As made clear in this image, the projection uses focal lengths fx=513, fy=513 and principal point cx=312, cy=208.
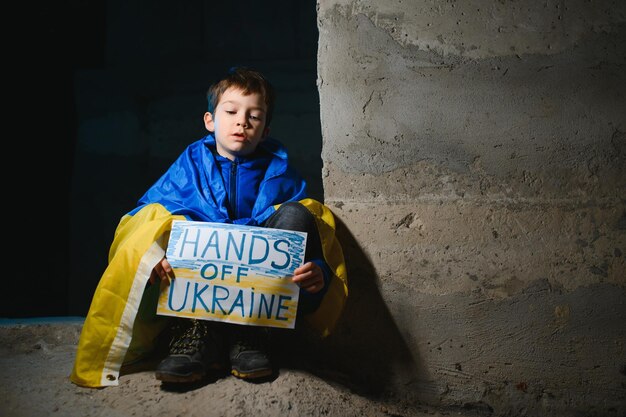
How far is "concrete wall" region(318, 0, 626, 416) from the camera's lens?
1.71 m

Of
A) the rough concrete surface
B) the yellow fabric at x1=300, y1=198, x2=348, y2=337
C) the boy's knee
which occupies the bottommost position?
the rough concrete surface

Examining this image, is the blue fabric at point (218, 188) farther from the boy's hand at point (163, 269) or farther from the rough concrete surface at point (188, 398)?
the rough concrete surface at point (188, 398)

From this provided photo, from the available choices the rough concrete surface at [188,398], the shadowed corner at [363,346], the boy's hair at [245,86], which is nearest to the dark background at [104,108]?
the boy's hair at [245,86]

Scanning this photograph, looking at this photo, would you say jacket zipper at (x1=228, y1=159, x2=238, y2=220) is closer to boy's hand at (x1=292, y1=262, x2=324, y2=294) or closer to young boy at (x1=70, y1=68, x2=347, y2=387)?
young boy at (x1=70, y1=68, x2=347, y2=387)

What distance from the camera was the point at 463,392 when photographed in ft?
5.76

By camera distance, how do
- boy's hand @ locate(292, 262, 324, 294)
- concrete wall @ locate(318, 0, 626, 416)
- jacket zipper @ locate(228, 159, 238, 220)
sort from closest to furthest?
boy's hand @ locate(292, 262, 324, 294) < concrete wall @ locate(318, 0, 626, 416) < jacket zipper @ locate(228, 159, 238, 220)

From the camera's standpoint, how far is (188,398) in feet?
4.99

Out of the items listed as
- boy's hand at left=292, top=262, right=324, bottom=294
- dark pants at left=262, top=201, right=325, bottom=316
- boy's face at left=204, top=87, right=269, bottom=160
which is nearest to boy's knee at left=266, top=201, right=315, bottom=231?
dark pants at left=262, top=201, right=325, bottom=316

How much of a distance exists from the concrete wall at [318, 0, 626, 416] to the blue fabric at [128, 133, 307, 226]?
169mm

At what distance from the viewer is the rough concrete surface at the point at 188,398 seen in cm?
149

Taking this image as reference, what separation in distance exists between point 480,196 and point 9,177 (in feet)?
13.8

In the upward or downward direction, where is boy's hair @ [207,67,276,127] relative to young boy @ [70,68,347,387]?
upward

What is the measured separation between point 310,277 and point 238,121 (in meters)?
0.60

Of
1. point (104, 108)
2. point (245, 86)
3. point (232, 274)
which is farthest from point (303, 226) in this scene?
point (104, 108)
